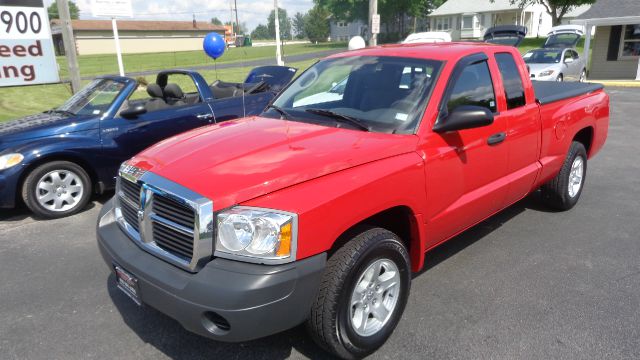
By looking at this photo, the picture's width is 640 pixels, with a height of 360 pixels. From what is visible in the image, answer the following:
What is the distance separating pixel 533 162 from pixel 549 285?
120 cm

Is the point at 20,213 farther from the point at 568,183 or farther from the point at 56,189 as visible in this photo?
the point at 568,183

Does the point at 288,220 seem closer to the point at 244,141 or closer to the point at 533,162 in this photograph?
the point at 244,141

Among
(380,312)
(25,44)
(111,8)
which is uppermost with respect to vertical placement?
(111,8)

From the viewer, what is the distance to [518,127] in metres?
4.02

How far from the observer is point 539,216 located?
523cm

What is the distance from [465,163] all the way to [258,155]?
156 cm

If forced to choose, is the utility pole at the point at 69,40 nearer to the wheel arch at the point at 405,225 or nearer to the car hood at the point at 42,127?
the car hood at the point at 42,127

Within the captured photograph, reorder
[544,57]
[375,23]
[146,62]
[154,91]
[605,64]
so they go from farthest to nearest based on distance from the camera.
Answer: [146,62] < [605,64] < [375,23] < [544,57] < [154,91]

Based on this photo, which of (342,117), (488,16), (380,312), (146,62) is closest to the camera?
(380,312)

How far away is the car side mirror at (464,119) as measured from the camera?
313 cm

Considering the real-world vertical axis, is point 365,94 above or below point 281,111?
above

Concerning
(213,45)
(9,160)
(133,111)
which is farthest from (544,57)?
(9,160)

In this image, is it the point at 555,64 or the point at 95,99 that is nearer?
the point at 95,99

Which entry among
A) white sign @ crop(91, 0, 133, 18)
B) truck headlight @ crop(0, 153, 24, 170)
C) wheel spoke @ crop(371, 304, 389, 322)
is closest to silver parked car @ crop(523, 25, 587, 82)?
white sign @ crop(91, 0, 133, 18)
